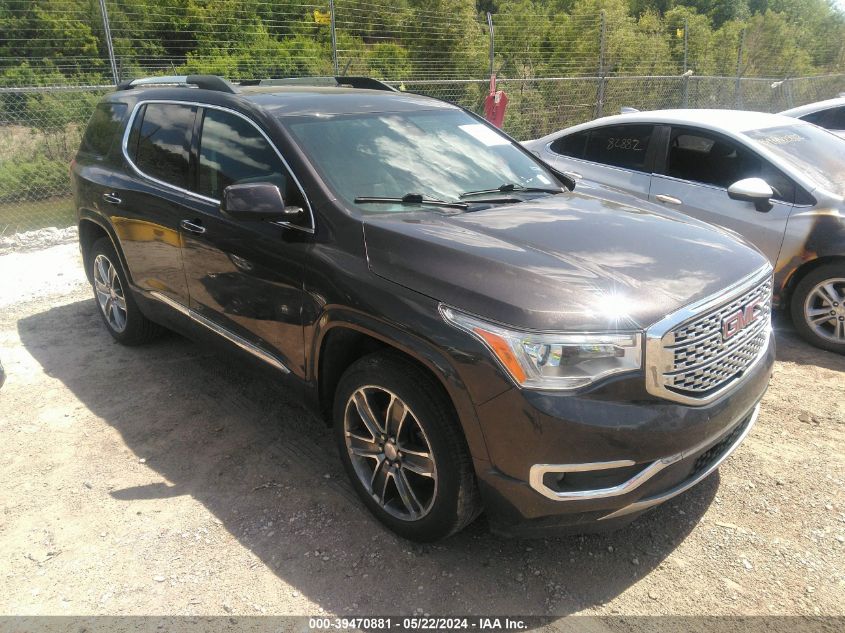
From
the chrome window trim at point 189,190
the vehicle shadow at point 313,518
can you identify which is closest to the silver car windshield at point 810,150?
the vehicle shadow at point 313,518

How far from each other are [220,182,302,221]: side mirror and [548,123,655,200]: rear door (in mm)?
3118

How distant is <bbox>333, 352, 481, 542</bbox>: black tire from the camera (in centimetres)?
254

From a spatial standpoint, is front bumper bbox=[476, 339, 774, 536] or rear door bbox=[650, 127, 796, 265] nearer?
front bumper bbox=[476, 339, 774, 536]

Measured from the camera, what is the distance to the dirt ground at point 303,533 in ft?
8.60

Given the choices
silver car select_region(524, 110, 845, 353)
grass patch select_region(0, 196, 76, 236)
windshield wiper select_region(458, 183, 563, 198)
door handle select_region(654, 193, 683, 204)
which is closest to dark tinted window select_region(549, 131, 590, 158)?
silver car select_region(524, 110, 845, 353)

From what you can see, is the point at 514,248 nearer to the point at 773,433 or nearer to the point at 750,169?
the point at 773,433

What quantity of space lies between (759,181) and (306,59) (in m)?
12.9

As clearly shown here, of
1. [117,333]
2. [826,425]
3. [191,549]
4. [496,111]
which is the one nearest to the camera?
[191,549]

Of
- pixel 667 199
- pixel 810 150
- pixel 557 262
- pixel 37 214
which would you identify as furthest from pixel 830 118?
pixel 37 214

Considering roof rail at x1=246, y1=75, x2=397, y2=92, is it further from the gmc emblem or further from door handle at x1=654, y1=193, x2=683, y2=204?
the gmc emblem

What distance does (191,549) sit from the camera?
2.91 metres

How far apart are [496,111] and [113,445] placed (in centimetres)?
821

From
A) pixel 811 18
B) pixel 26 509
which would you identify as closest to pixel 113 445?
pixel 26 509

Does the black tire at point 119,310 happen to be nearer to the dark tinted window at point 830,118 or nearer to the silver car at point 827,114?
the silver car at point 827,114
